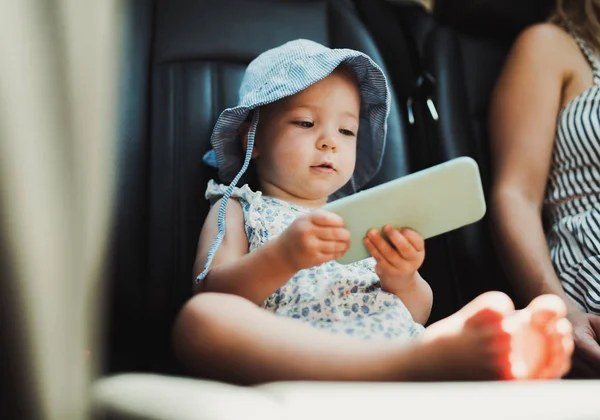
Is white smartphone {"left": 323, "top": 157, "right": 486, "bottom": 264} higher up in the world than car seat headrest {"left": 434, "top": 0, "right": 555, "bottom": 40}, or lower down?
lower down

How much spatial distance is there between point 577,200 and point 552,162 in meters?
0.08

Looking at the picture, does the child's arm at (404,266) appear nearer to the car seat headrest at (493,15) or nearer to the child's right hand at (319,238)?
the child's right hand at (319,238)

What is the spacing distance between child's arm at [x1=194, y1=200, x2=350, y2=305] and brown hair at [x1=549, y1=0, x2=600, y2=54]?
0.76 meters

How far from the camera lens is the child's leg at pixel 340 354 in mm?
407

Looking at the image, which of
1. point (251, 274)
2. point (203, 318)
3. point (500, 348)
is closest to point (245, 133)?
point (251, 274)

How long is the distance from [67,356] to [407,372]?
0.23 meters

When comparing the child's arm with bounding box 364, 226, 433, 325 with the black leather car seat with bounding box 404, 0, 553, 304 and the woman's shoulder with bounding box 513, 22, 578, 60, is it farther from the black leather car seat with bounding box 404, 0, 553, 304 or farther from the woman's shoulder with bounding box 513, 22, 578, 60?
the woman's shoulder with bounding box 513, 22, 578, 60

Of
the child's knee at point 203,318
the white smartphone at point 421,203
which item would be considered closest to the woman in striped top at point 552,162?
the white smartphone at point 421,203

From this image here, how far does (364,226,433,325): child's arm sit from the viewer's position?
22.5 inches

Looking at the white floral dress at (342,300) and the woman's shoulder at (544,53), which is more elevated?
the woman's shoulder at (544,53)

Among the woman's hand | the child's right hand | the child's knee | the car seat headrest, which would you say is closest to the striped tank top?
the car seat headrest

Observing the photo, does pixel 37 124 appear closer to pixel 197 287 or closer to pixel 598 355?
pixel 197 287

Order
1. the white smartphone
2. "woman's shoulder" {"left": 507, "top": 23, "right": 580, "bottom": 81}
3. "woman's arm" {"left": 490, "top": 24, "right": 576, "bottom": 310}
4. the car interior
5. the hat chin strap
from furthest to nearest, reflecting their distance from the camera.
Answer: "woman's shoulder" {"left": 507, "top": 23, "right": 580, "bottom": 81} < "woman's arm" {"left": 490, "top": 24, "right": 576, "bottom": 310} < the hat chin strap < the white smartphone < the car interior

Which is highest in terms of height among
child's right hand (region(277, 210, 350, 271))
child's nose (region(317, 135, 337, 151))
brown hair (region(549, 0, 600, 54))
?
brown hair (region(549, 0, 600, 54))
